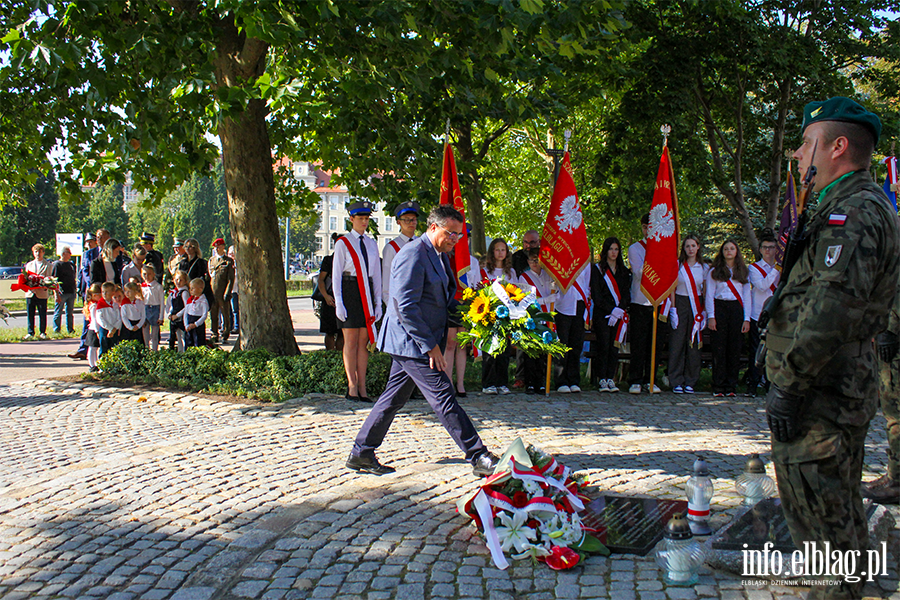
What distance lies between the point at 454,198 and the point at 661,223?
276 cm

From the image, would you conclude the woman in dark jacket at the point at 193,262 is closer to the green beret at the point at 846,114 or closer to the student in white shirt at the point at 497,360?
the student in white shirt at the point at 497,360

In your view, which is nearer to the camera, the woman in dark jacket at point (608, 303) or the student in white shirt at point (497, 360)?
the student in white shirt at point (497, 360)

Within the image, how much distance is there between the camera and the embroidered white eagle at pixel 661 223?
32.4 feet

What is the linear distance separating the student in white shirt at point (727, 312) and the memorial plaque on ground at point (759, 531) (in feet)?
17.9

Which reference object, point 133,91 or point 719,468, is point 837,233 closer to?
point 719,468

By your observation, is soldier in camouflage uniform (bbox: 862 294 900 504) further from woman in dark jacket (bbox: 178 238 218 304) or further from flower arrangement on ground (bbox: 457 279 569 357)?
woman in dark jacket (bbox: 178 238 218 304)

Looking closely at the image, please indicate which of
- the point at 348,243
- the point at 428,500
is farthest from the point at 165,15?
the point at 428,500

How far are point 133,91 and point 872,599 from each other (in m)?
7.70

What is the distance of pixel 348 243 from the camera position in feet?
28.8

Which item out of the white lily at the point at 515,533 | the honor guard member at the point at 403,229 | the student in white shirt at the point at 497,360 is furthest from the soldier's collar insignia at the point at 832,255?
the student in white shirt at the point at 497,360

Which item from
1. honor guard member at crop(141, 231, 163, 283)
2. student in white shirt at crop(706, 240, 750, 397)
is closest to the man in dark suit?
student in white shirt at crop(706, 240, 750, 397)

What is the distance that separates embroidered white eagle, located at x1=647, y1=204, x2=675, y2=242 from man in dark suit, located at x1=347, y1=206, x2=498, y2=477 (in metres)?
4.89

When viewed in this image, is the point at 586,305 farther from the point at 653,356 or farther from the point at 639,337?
the point at 653,356

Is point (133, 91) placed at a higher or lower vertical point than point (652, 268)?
higher
